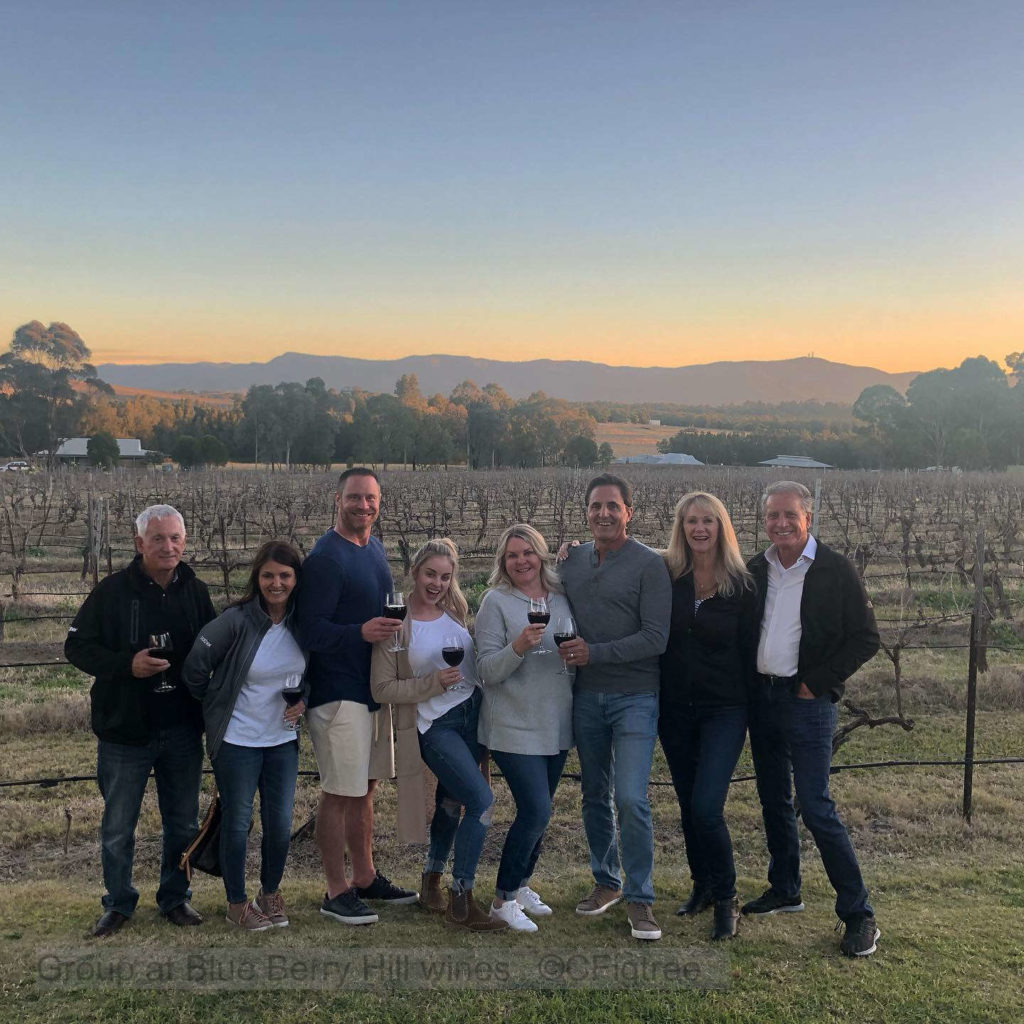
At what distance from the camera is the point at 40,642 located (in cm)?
1005

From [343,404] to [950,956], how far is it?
236 feet

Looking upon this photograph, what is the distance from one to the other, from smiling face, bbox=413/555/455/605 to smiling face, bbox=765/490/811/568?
1218 millimetres

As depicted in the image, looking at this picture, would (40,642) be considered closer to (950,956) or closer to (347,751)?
(347,751)

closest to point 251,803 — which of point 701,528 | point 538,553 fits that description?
point 538,553

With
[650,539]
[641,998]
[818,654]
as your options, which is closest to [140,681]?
[641,998]

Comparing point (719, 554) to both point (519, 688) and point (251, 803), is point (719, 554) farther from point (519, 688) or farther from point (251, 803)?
point (251, 803)

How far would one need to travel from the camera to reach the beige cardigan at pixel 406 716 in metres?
3.24

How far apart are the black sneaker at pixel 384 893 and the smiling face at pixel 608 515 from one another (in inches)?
66.0

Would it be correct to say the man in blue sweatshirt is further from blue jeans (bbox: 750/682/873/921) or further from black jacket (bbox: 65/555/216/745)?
blue jeans (bbox: 750/682/873/921)

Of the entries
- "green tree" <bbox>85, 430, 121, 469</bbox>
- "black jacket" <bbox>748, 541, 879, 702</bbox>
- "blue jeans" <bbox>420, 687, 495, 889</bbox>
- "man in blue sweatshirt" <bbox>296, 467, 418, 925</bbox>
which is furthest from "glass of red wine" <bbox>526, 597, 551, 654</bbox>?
"green tree" <bbox>85, 430, 121, 469</bbox>

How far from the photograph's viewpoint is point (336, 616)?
10.8 feet

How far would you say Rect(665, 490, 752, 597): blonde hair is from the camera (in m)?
3.31

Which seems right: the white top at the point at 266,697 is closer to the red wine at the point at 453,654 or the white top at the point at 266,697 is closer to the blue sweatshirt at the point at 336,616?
the blue sweatshirt at the point at 336,616

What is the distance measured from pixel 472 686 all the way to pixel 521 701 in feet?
0.70
